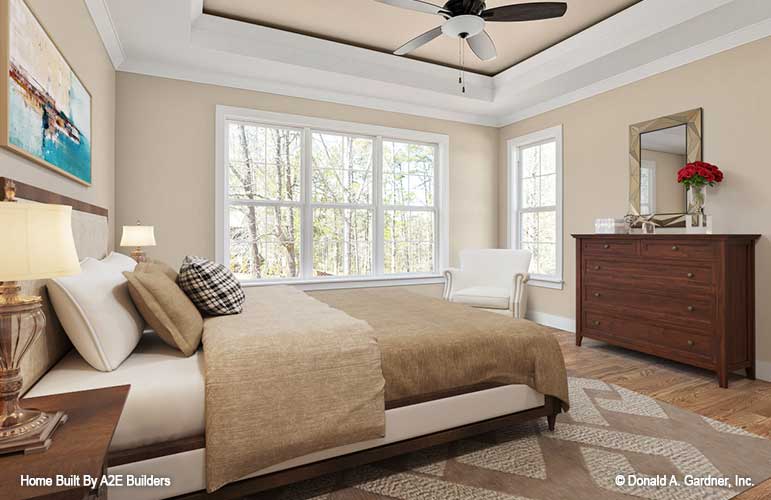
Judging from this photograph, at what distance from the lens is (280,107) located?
447 cm

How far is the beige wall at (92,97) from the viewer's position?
1927 millimetres

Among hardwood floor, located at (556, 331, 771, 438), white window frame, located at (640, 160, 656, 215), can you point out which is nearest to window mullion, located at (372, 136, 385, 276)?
hardwood floor, located at (556, 331, 771, 438)

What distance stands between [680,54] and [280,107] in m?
3.78

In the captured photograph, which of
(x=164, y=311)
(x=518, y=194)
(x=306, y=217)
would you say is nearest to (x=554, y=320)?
(x=518, y=194)

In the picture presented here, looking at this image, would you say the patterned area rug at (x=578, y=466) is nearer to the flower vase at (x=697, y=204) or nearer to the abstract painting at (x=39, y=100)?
the flower vase at (x=697, y=204)

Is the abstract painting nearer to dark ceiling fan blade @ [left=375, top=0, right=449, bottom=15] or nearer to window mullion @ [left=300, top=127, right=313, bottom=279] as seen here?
dark ceiling fan blade @ [left=375, top=0, right=449, bottom=15]

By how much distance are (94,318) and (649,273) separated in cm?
380

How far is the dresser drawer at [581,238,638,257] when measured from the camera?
3630 mm

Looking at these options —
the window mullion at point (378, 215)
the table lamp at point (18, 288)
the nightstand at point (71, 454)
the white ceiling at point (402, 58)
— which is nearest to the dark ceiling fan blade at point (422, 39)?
the white ceiling at point (402, 58)

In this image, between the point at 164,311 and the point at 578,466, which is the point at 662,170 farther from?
the point at 164,311

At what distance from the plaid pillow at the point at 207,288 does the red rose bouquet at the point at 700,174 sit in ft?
11.8

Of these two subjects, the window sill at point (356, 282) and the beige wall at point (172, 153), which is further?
the window sill at point (356, 282)

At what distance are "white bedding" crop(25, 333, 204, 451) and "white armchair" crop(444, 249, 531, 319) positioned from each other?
3.15 meters

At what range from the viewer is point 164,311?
5.95 ft
